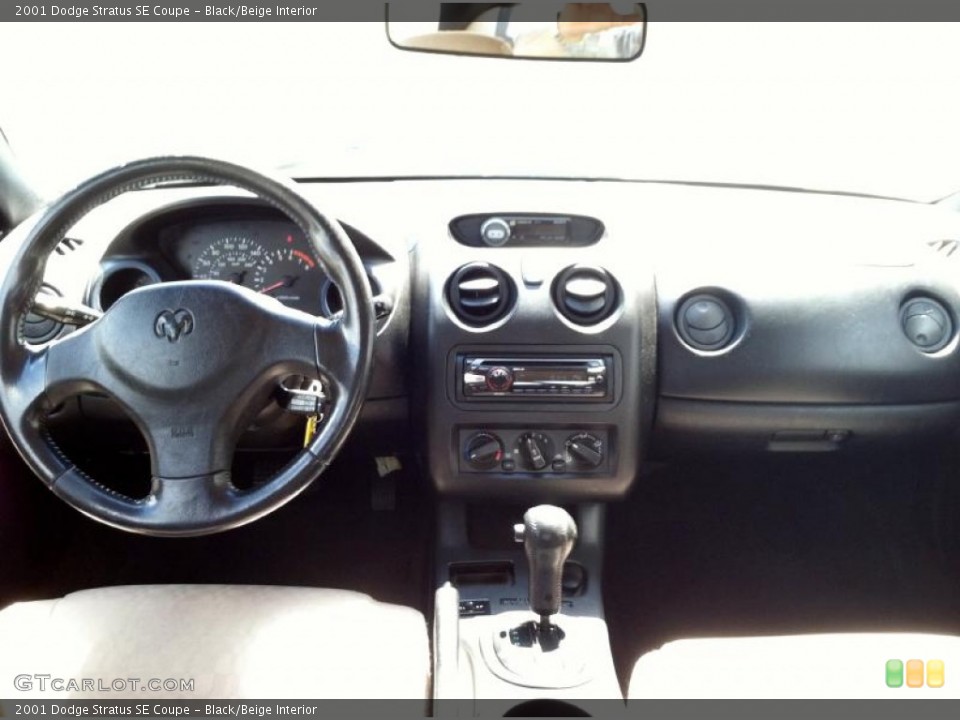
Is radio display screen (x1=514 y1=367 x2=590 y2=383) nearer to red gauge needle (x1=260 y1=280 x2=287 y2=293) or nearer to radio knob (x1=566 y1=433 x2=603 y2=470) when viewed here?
radio knob (x1=566 y1=433 x2=603 y2=470)

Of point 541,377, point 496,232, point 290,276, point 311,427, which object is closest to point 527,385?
point 541,377

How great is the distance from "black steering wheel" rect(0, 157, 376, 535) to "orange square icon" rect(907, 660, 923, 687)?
3.14ft

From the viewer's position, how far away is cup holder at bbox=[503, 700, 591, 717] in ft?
5.26

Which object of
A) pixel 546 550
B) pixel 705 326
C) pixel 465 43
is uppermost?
pixel 465 43

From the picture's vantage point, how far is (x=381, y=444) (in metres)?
2.10

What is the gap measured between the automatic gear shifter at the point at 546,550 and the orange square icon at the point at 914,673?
0.57 metres

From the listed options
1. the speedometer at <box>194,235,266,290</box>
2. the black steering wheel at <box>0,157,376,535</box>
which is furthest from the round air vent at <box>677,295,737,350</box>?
the speedometer at <box>194,235,266,290</box>

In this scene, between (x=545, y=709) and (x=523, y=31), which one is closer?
(x=545, y=709)

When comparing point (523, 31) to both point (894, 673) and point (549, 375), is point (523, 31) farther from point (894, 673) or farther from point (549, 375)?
point (894, 673)

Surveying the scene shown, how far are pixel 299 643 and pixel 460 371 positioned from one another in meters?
0.58

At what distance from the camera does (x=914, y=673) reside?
150 cm

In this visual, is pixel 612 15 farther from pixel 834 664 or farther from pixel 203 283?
pixel 834 664

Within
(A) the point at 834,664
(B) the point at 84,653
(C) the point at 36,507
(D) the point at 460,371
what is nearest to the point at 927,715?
(A) the point at 834,664

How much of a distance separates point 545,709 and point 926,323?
3.67ft
